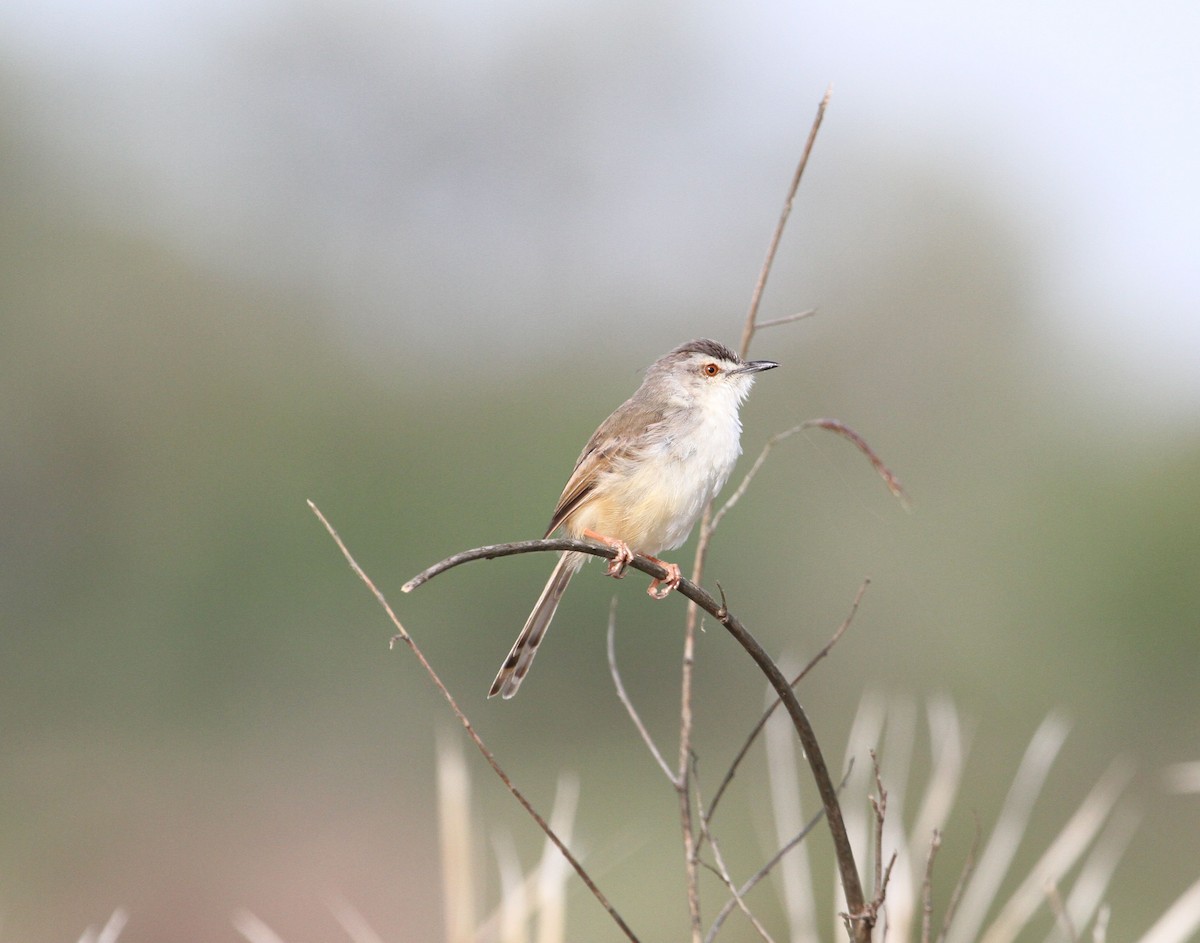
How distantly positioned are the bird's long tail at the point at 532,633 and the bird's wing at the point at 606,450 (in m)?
0.15

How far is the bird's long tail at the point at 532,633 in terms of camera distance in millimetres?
3705

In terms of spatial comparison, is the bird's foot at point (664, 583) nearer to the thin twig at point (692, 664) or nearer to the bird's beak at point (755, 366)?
the thin twig at point (692, 664)

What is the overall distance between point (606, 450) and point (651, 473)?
0.84 feet

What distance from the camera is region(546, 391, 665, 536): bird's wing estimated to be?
4.70 m

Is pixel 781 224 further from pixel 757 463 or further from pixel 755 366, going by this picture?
pixel 755 366

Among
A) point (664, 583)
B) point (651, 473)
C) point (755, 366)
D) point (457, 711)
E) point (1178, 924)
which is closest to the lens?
point (457, 711)

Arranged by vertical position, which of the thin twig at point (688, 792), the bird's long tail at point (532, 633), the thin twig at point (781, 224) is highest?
the thin twig at point (781, 224)

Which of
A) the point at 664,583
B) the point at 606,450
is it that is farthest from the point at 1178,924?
the point at 606,450

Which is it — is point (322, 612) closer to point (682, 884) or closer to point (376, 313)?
point (376, 313)

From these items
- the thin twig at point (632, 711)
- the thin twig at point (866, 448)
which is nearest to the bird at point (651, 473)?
the thin twig at point (632, 711)

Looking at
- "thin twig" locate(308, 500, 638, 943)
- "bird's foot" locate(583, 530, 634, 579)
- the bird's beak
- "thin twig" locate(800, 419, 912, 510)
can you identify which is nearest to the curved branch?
"thin twig" locate(308, 500, 638, 943)

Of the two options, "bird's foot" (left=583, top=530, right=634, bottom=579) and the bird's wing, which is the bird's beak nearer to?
the bird's wing

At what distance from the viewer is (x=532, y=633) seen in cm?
429

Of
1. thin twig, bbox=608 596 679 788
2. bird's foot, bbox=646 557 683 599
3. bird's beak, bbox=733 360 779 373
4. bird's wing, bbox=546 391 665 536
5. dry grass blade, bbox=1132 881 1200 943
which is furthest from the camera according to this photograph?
bird's beak, bbox=733 360 779 373
